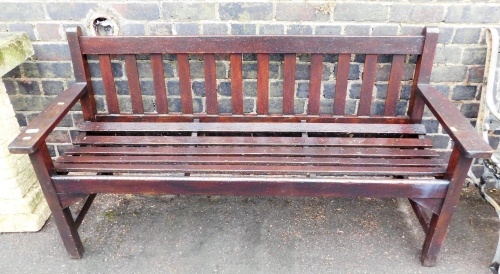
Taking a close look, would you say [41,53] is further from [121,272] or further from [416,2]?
[416,2]

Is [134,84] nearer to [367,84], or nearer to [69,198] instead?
[69,198]

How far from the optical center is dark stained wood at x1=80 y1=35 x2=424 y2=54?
2.25m

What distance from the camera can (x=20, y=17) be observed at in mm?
2367

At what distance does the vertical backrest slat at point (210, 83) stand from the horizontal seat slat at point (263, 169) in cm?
52

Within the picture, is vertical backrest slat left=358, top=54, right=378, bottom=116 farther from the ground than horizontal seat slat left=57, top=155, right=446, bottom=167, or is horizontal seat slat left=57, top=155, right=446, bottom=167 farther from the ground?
vertical backrest slat left=358, top=54, right=378, bottom=116

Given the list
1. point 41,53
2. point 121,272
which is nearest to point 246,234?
point 121,272

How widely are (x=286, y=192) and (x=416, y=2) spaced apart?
124 centimetres

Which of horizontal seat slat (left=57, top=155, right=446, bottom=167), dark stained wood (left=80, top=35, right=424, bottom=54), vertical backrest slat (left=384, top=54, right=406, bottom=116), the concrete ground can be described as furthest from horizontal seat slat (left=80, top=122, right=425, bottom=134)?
the concrete ground

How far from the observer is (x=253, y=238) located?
238cm

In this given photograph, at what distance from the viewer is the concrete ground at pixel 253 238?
2.20 m

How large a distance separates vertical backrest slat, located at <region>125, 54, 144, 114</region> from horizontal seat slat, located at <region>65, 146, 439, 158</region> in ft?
1.11

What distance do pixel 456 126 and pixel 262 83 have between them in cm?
99

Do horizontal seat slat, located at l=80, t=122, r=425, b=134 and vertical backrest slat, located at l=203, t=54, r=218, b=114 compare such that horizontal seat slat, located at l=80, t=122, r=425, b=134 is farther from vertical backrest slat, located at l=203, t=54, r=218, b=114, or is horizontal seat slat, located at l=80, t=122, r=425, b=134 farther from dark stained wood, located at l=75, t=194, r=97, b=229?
dark stained wood, located at l=75, t=194, r=97, b=229

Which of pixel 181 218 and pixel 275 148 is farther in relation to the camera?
pixel 181 218
